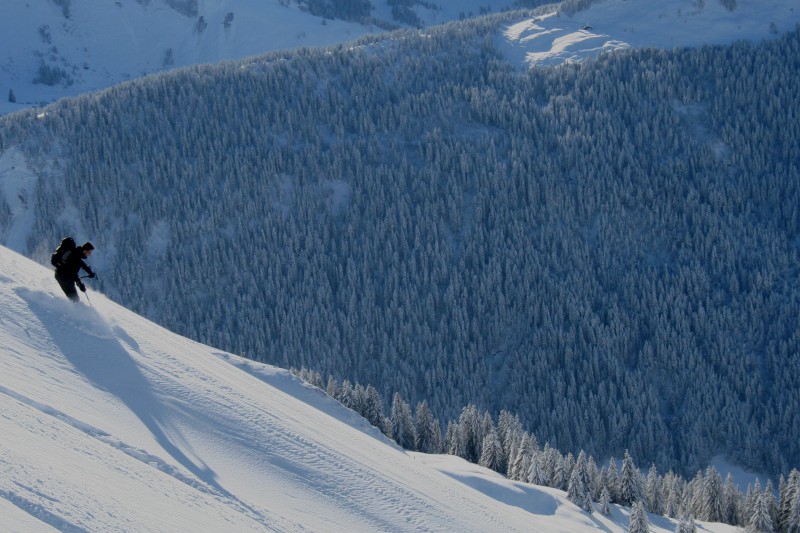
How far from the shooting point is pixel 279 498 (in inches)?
809

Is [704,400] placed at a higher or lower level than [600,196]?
lower

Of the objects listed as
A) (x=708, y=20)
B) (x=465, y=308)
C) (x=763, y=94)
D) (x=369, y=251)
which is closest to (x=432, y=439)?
(x=465, y=308)

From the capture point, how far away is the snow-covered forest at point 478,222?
113250mm

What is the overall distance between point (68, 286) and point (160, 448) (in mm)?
6848

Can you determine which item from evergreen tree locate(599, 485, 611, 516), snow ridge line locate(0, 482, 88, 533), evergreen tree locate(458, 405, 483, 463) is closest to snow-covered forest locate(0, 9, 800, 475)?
evergreen tree locate(458, 405, 483, 463)

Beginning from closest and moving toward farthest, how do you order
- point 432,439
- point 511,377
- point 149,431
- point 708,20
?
1. point 149,431
2. point 432,439
3. point 511,377
4. point 708,20

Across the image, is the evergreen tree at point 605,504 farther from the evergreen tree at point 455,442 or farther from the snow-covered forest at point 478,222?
the snow-covered forest at point 478,222

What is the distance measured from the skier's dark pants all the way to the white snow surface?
0.87ft

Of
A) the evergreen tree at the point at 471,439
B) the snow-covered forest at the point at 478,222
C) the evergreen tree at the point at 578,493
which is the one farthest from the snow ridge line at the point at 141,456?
the snow-covered forest at the point at 478,222

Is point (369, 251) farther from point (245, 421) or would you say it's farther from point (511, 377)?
point (245, 421)

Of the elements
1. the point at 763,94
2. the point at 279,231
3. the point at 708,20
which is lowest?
the point at 279,231

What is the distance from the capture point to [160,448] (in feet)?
64.2

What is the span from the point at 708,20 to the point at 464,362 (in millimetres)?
106471

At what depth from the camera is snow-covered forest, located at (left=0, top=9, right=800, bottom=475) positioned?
372 feet
